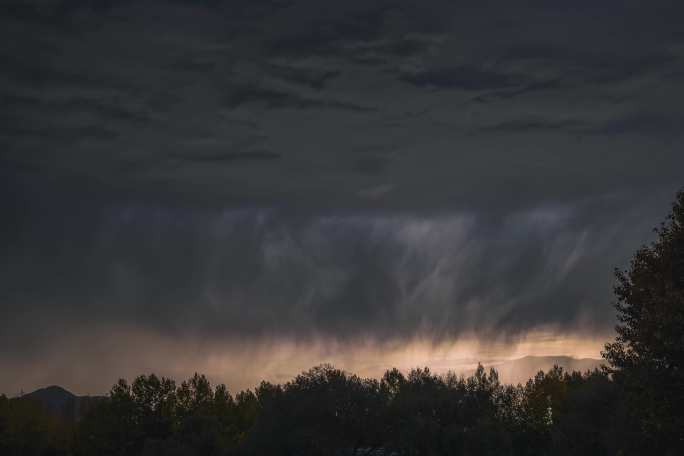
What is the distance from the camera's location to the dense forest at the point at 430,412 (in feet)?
115

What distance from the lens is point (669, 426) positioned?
3316 cm

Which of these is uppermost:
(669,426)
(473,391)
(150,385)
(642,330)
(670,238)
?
(150,385)

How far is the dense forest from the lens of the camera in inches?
1377

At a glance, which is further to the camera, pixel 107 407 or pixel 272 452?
pixel 107 407

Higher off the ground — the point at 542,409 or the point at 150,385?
the point at 150,385

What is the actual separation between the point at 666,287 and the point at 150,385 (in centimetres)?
12990

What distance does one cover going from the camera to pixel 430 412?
302 feet

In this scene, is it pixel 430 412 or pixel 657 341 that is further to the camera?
A: pixel 430 412

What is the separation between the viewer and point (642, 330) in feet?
115

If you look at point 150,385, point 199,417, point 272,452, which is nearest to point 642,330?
point 272,452

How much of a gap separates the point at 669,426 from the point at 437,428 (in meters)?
55.3

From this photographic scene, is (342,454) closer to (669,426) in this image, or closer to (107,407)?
(669,426)

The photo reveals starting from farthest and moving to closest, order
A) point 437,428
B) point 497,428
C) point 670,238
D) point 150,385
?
1. point 150,385
2. point 497,428
3. point 437,428
4. point 670,238

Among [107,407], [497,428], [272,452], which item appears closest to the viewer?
[272,452]
